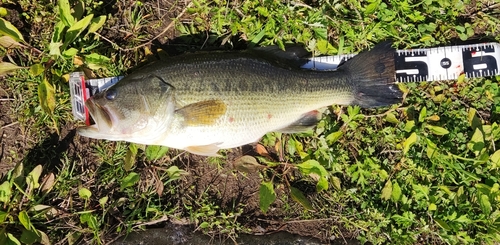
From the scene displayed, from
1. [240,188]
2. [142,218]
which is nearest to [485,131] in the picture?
[240,188]

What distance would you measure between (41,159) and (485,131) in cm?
440

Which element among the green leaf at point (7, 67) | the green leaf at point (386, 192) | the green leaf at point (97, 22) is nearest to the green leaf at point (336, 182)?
the green leaf at point (386, 192)

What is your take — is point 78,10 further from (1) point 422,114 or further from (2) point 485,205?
(2) point 485,205

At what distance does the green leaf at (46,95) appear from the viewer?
3.90m

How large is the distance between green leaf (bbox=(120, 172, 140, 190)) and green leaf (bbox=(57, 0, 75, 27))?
151 centimetres

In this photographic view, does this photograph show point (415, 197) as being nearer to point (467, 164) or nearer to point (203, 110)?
point (467, 164)

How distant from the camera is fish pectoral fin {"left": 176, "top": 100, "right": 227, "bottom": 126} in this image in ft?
11.5

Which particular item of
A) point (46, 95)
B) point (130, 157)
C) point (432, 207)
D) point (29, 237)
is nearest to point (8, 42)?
point (46, 95)

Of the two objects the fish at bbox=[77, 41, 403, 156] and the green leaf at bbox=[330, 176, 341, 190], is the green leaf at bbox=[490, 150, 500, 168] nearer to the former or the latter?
the fish at bbox=[77, 41, 403, 156]

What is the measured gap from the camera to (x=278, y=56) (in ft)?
13.2

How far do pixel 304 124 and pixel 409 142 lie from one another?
1071 mm

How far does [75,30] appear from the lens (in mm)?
3887

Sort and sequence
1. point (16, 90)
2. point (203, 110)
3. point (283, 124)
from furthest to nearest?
point (16, 90) < point (283, 124) < point (203, 110)

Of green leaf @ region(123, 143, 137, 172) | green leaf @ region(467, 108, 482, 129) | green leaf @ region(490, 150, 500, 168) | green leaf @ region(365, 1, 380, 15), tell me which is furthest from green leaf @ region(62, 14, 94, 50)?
green leaf @ region(490, 150, 500, 168)
